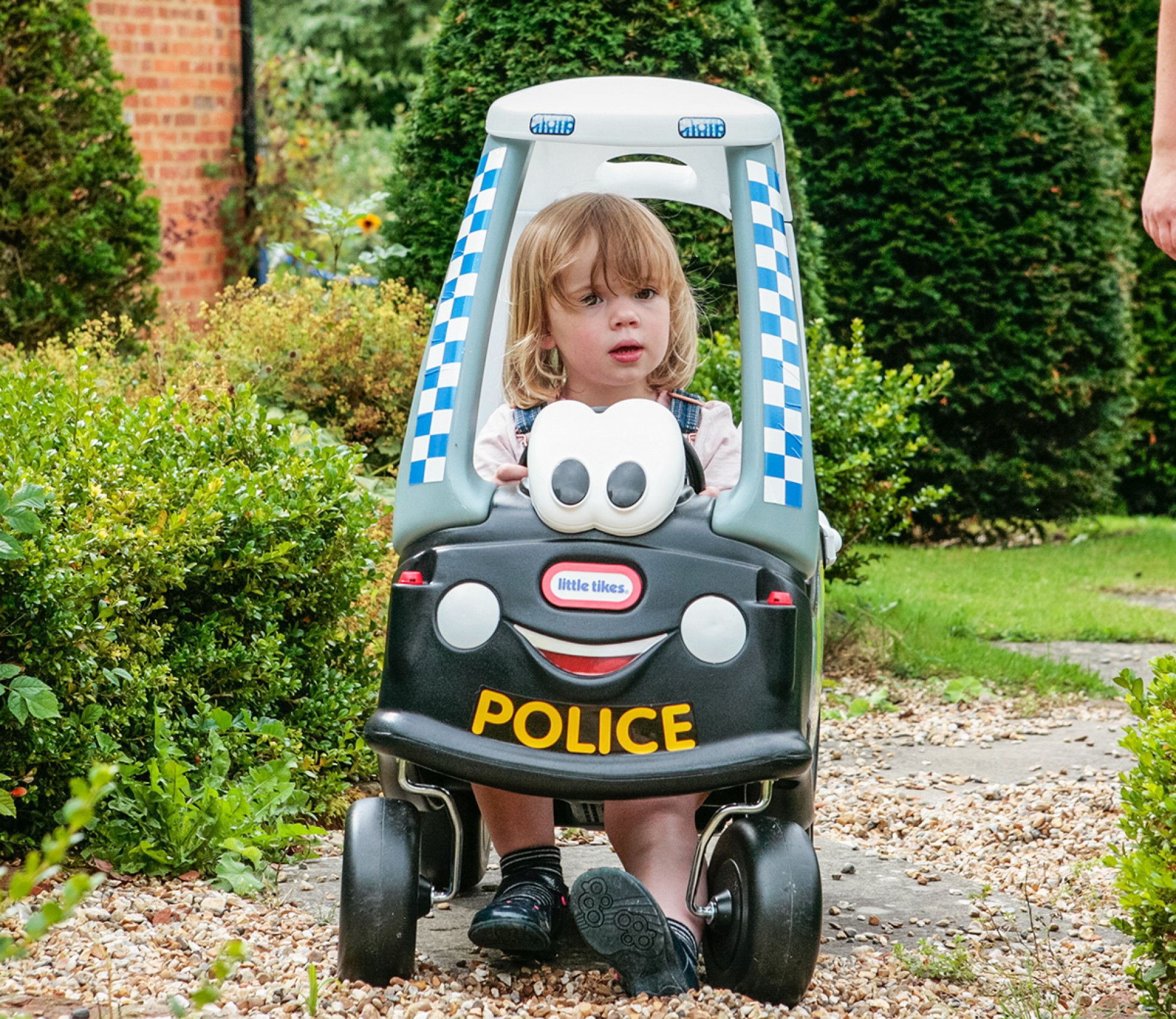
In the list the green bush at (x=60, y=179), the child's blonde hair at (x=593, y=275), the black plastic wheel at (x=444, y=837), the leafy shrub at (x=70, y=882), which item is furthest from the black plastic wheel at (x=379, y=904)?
the green bush at (x=60, y=179)

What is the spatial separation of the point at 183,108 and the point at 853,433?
194 inches

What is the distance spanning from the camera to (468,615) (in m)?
2.25

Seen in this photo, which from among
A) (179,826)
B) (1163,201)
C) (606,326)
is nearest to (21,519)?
(179,826)

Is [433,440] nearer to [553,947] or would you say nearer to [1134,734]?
[553,947]

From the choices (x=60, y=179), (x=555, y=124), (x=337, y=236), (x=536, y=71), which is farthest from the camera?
(x=60, y=179)

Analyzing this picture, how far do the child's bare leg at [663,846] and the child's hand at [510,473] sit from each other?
0.57 m

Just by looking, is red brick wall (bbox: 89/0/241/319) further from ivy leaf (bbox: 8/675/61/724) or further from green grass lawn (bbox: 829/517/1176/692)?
ivy leaf (bbox: 8/675/61/724)

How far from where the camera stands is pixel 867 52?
313 inches

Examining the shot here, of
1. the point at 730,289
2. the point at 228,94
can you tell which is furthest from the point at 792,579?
the point at 228,94

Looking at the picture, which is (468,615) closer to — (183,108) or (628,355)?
(628,355)

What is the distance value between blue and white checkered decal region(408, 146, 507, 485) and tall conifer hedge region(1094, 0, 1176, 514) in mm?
7512

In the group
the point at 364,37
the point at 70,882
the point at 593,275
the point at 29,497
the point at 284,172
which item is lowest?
the point at 70,882

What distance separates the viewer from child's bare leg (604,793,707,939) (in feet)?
7.77

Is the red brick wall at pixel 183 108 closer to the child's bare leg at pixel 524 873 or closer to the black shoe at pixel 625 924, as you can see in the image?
the child's bare leg at pixel 524 873
